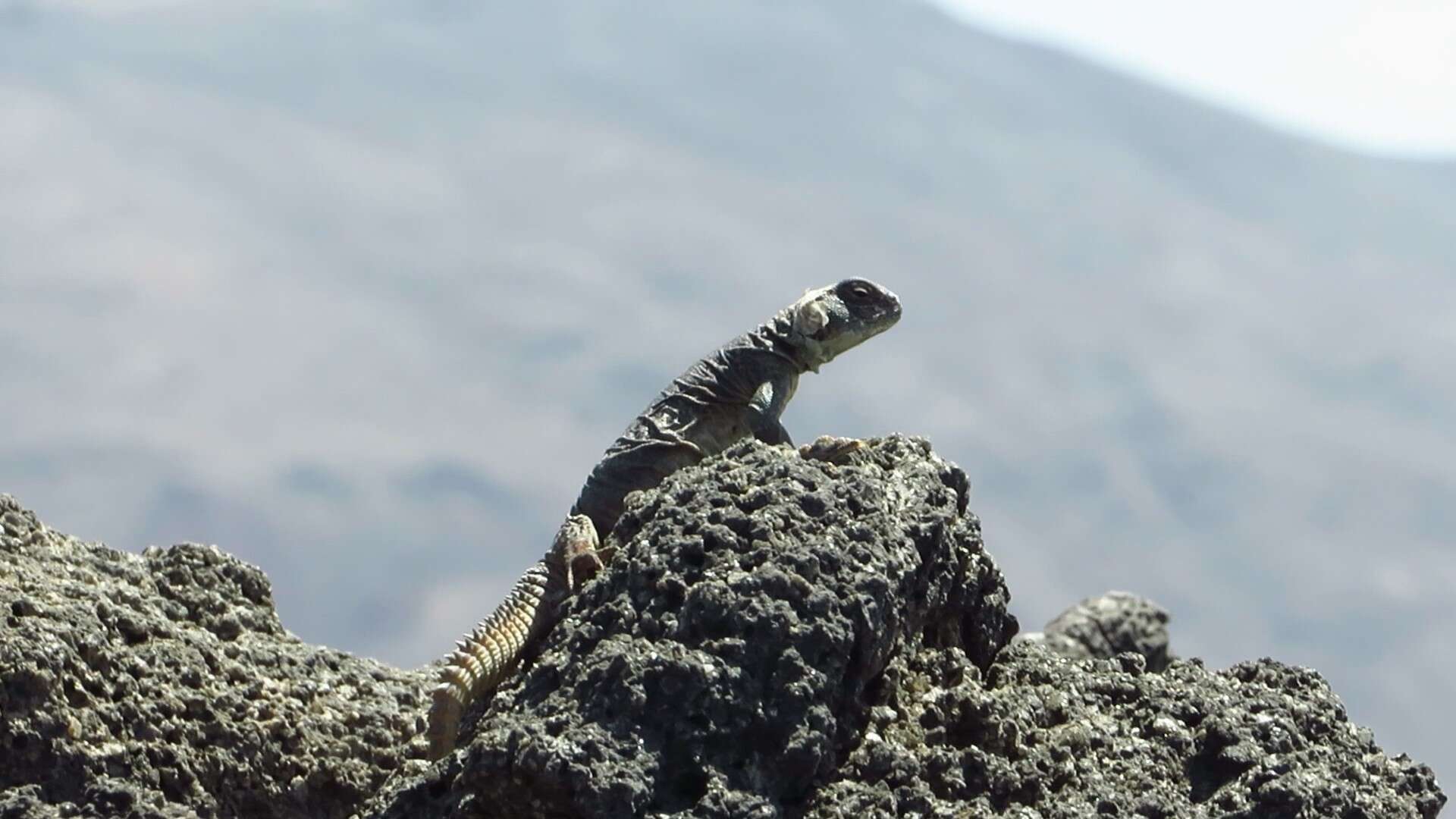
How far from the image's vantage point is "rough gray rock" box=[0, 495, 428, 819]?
261 inches

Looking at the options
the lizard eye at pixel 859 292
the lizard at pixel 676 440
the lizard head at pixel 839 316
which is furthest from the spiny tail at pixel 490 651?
the lizard eye at pixel 859 292

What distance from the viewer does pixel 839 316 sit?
862cm

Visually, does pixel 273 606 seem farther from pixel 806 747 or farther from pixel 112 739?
pixel 806 747

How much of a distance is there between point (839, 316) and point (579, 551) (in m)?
2.18

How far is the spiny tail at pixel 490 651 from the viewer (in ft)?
22.6

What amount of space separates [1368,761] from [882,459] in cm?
200

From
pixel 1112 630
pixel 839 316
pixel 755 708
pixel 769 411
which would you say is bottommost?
pixel 755 708

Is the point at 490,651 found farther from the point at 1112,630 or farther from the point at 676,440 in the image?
the point at 1112,630

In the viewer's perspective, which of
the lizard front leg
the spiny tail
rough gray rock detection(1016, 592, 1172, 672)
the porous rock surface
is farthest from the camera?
rough gray rock detection(1016, 592, 1172, 672)

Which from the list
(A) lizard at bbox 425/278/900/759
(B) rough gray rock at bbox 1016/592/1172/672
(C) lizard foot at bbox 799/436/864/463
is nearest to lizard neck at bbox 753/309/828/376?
(A) lizard at bbox 425/278/900/759

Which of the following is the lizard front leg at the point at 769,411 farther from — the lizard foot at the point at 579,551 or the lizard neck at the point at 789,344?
the lizard foot at the point at 579,551

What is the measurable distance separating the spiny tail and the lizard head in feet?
6.28

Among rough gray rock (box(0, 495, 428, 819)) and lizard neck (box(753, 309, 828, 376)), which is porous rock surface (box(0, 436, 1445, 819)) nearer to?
rough gray rock (box(0, 495, 428, 819))

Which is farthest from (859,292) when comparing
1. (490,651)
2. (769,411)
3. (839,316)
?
(490,651)
